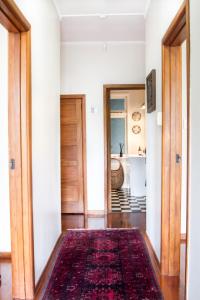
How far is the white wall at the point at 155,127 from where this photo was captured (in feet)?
8.57

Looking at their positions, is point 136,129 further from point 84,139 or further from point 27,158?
point 27,158

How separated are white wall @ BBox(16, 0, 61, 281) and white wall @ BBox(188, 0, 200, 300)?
114 cm

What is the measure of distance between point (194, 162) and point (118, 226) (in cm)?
260

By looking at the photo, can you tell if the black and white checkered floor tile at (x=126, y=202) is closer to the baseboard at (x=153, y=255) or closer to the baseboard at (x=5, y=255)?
the baseboard at (x=153, y=255)

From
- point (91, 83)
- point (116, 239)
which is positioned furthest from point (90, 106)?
point (116, 239)

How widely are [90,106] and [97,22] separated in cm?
130

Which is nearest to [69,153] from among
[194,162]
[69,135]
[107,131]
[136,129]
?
[69,135]

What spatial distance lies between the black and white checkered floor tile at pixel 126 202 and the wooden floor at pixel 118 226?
31cm

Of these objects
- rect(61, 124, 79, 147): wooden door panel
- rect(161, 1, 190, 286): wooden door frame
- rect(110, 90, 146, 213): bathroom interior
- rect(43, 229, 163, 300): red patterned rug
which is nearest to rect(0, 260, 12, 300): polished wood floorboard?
rect(43, 229, 163, 300): red patterned rug

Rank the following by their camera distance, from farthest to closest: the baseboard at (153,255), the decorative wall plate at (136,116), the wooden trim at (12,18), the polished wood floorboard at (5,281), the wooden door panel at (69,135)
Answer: the decorative wall plate at (136,116) → the wooden door panel at (69,135) → the baseboard at (153,255) → the polished wood floorboard at (5,281) → the wooden trim at (12,18)

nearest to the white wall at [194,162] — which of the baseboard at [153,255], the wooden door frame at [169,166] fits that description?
the wooden door frame at [169,166]

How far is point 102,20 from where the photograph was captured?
3.82m

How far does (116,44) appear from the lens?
15.5 ft

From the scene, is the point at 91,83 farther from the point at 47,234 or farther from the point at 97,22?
the point at 47,234
